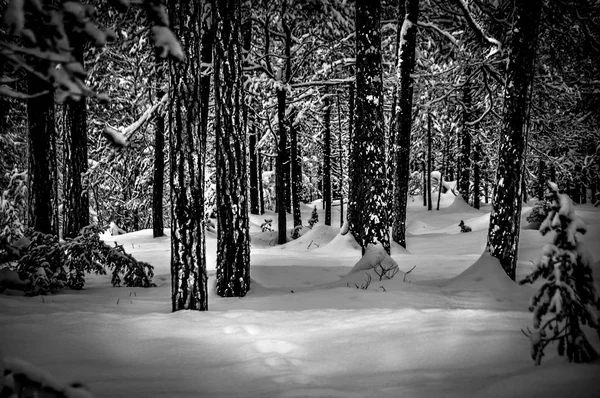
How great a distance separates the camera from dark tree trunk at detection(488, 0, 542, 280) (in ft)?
19.5

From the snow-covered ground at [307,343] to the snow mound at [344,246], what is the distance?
4.58 m

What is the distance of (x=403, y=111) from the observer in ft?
35.2

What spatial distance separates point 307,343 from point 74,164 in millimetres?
Result: 7140

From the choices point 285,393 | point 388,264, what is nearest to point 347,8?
point 388,264

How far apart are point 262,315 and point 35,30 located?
361 centimetres

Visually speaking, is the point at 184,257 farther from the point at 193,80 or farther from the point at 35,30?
the point at 35,30

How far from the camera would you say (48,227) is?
7336 mm

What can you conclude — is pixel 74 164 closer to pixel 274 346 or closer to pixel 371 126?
pixel 371 126

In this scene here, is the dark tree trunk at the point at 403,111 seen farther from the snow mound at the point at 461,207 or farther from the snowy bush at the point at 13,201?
the snow mound at the point at 461,207

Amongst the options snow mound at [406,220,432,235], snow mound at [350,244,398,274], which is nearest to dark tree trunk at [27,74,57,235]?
snow mound at [350,244,398,274]

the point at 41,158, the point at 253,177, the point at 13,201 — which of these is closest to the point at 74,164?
the point at 41,158

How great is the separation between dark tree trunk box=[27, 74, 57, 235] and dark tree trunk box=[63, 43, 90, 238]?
0.82 m

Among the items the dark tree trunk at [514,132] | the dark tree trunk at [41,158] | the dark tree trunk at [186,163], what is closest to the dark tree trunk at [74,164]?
the dark tree trunk at [41,158]

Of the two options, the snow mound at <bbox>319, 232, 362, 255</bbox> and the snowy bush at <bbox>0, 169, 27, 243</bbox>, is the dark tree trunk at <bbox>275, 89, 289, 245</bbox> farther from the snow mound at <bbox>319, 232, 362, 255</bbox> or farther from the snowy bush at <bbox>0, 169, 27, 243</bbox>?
the snowy bush at <bbox>0, 169, 27, 243</bbox>
